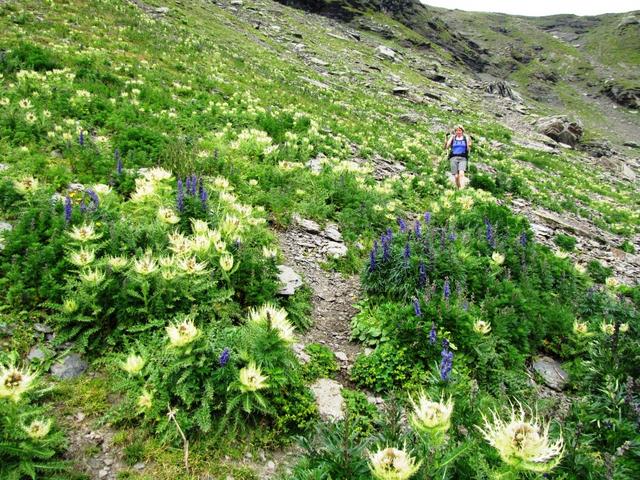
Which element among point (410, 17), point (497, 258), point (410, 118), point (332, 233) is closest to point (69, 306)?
point (332, 233)

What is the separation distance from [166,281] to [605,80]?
436ft

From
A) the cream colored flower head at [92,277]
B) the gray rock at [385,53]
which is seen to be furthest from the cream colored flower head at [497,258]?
the gray rock at [385,53]

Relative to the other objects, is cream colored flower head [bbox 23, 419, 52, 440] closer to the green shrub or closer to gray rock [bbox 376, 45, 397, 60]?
the green shrub

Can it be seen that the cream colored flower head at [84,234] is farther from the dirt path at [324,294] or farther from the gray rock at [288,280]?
the dirt path at [324,294]

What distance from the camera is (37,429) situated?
274 cm

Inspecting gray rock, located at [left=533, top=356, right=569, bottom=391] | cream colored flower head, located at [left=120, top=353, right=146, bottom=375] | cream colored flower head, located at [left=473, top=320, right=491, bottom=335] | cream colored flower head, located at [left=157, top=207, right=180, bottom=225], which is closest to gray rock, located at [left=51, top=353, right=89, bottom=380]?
cream colored flower head, located at [left=120, top=353, right=146, bottom=375]

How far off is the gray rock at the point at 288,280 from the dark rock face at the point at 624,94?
369 ft

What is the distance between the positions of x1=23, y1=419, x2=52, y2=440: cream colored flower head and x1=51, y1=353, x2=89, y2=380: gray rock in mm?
881

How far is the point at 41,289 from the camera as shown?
13.3ft

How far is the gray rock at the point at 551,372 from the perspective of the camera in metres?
5.11

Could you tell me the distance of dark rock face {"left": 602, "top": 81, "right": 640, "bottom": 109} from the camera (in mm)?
89500

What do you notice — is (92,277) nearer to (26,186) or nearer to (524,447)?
(26,186)

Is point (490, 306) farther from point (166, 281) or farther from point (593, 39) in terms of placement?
point (593, 39)

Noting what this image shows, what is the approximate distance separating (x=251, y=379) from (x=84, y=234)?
2537 millimetres
